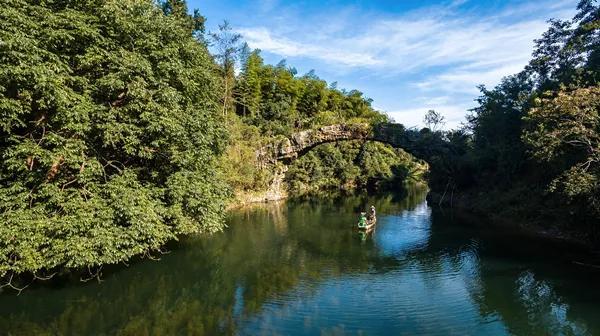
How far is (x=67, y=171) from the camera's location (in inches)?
532

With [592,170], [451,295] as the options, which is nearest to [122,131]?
[451,295]

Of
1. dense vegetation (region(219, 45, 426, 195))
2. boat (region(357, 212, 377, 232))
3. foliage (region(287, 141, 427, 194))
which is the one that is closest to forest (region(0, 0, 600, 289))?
boat (region(357, 212, 377, 232))

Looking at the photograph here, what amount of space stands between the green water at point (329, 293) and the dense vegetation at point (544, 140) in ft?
11.4

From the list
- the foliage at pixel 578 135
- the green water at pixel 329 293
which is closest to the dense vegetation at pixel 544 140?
the foliage at pixel 578 135

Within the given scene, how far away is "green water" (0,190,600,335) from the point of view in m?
12.1

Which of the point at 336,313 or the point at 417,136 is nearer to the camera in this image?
the point at 336,313

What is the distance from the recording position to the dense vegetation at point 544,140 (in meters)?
16.5

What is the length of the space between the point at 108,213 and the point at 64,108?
3.41m

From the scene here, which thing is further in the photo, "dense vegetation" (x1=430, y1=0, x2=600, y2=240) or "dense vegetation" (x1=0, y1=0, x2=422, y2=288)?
"dense vegetation" (x1=430, y1=0, x2=600, y2=240)

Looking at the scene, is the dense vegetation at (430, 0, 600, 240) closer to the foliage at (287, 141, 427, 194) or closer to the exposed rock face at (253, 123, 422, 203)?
the exposed rock face at (253, 123, 422, 203)

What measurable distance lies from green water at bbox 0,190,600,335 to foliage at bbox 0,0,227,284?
173cm

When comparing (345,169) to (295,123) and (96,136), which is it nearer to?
(295,123)

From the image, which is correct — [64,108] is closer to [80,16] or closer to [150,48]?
[80,16]

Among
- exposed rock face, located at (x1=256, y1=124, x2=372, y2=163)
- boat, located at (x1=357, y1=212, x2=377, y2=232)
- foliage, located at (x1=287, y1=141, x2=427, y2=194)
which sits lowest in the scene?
boat, located at (x1=357, y1=212, x2=377, y2=232)
